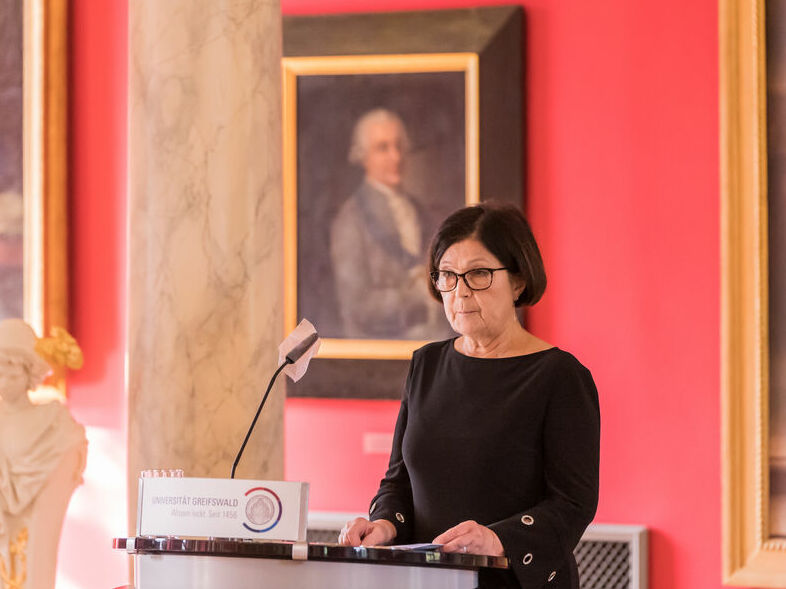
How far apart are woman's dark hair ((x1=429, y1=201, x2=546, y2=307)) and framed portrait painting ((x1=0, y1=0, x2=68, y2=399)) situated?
8.05 feet

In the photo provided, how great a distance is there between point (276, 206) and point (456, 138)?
133 centimetres

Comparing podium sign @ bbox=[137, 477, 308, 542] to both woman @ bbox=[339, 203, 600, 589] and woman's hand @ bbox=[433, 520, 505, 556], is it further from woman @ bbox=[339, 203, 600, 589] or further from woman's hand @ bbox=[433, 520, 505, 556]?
woman @ bbox=[339, 203, 600, 589]

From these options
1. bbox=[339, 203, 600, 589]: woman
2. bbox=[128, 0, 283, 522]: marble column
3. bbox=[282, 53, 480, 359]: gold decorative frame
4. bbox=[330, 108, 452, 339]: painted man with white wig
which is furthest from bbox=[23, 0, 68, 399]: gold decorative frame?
bbox=[339, 203, 600, 589]: woman

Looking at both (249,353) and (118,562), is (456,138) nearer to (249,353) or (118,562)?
(249,353)

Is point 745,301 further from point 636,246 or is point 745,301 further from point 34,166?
point 34,166

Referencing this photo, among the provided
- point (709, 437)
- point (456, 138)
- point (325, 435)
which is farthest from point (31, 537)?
point (709, 437)

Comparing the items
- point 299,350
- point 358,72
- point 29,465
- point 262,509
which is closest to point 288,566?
point 262,509

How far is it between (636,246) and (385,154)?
0.94m

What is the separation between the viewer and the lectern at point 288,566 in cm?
151

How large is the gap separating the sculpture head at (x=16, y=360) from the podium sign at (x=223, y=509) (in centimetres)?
189

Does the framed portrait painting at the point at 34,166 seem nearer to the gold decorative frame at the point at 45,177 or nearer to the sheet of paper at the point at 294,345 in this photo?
the gold decorative frame at the point at 45,177

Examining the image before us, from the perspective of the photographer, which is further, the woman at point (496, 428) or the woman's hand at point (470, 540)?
the woman at point (496, 428)

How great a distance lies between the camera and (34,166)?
13.7 ft

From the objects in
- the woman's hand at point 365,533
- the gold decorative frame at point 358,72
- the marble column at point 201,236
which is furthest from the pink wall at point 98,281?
the woman's hand at point 365,533
